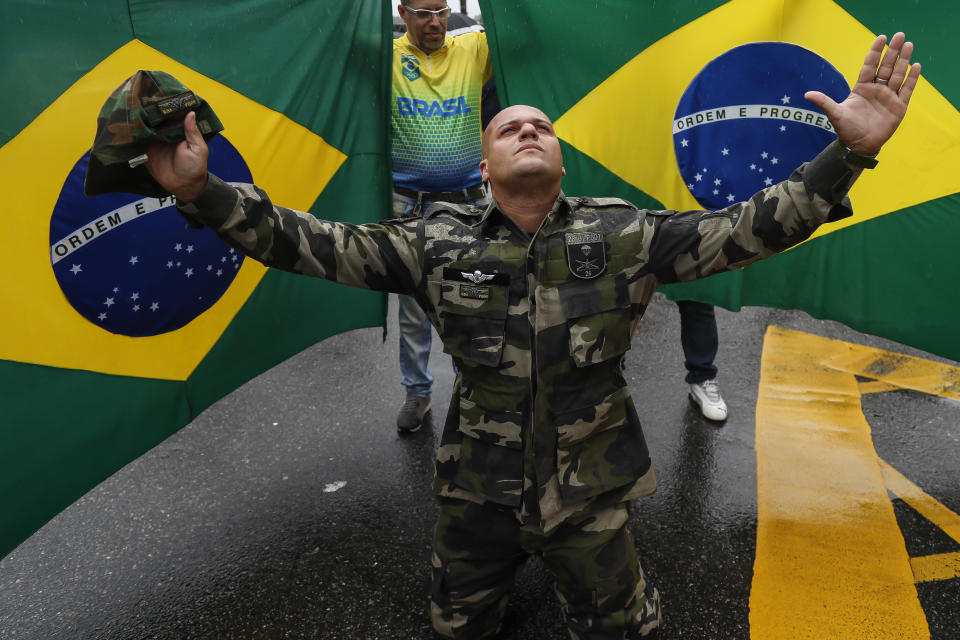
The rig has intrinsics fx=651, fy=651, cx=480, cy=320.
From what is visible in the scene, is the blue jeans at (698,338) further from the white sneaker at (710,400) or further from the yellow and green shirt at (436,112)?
the yellow and green shirt at (436,112)

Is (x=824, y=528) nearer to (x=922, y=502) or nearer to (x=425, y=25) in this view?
(x=922, y=502)

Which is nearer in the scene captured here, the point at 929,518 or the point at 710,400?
the point at 929,518

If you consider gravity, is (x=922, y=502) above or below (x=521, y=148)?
below

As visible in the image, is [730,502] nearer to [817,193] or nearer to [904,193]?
[904,193]

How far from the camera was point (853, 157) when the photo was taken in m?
1.58

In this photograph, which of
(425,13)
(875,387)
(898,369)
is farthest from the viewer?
(898,369)

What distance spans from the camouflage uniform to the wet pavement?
605 mm

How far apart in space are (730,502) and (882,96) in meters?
1.94

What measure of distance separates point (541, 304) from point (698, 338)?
1.98 metres

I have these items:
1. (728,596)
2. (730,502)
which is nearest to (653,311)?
(730,502)

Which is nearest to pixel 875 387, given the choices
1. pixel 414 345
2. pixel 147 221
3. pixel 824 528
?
pixel 824 528

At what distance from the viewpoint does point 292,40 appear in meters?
2.70

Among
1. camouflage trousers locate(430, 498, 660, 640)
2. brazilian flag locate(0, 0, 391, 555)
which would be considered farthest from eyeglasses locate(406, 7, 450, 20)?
camouflage trousers locate(430, 498, 660, 640)

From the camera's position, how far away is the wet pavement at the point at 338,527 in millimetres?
2391
